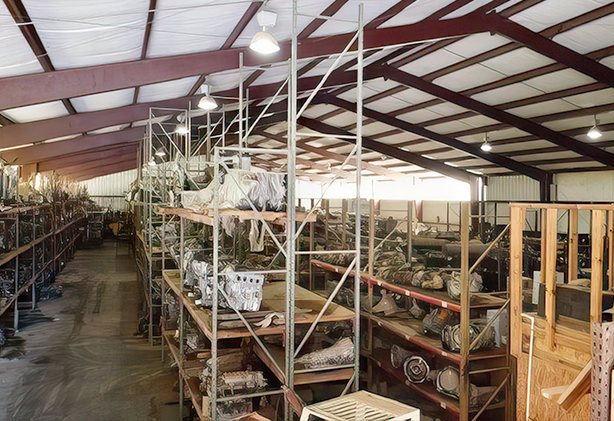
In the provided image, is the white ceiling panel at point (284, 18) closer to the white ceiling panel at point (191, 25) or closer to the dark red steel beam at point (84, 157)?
the white ceiling panel at point (191, 25)

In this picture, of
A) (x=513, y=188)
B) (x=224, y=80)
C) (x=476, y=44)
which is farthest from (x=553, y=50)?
(x=513, y=188)

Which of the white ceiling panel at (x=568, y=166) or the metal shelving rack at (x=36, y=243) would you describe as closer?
the metal shelving rack at (x=36, y=243)

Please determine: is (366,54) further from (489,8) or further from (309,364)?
(309,364)

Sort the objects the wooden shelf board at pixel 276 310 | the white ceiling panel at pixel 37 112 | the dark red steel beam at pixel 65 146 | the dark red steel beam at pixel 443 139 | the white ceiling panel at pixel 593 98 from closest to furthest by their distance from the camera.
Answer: the wooden shelf board at pixel 276 310 < the white ceiling panel at pixel 37 112 < the white ceiling panel at pixel 593 98 < the dark red steel beam at pixel 65 146 < the dark red steel beam at pixel 443 139

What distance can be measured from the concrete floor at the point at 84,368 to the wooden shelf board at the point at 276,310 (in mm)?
1854

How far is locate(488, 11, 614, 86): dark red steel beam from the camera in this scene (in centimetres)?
845

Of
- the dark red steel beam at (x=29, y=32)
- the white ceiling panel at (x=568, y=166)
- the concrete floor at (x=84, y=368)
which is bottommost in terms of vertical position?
the concrete floor at (x=84, y=368)

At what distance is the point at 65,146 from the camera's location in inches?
556

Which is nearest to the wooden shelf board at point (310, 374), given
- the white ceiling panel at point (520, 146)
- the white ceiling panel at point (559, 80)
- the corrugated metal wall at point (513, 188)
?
the white ceiling panel at point (559, 80)

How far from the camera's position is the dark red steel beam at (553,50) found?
27.7ft

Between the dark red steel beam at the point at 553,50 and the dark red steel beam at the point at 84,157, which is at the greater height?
the dark red steel beam at the point at 553,50

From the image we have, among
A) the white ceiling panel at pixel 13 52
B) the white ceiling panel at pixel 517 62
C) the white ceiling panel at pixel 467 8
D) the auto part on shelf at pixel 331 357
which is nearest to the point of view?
the white ceiling panel at pixel 13 52

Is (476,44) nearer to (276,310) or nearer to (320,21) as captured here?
(320,21)

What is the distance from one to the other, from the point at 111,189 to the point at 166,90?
2763 centimetres
